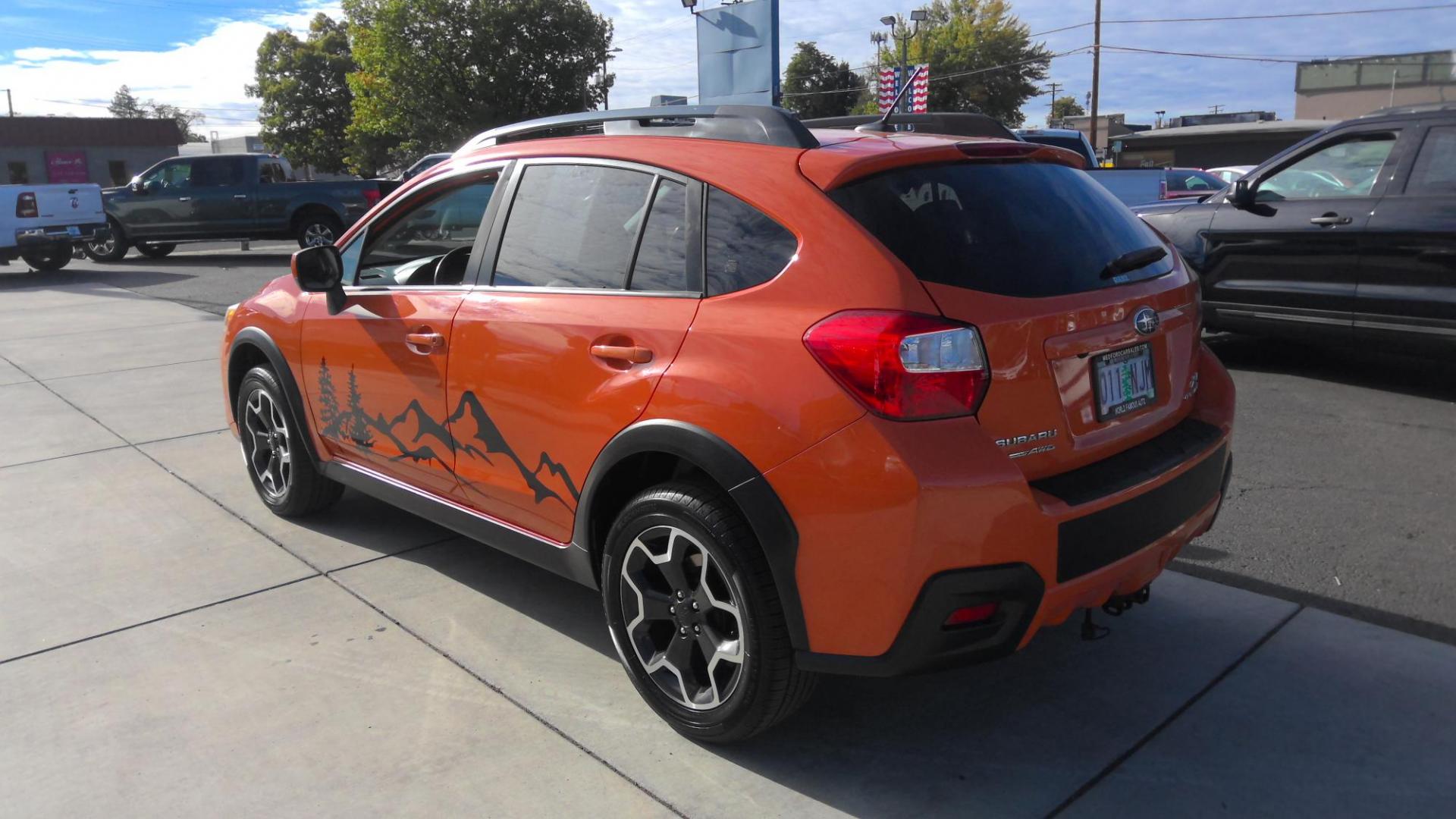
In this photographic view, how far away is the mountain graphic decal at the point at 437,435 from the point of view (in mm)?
3387

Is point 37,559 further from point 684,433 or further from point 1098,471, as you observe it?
point 1098,471

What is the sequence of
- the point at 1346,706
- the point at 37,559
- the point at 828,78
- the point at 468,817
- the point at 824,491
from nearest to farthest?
1. the point at 824,491
2. the point at 468,817
3. the point at 1346,706
4. the point at 37,559
5. the point at 828,78

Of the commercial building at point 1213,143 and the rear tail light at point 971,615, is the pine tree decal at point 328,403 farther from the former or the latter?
the commercial building at point 1213,143

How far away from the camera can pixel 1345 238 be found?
23.0 feet

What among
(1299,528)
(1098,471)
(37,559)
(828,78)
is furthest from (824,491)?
(828,78)

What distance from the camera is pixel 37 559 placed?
459cm

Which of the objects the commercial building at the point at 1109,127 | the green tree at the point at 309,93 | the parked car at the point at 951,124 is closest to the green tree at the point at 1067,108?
the commercial building at the point at 1109,127

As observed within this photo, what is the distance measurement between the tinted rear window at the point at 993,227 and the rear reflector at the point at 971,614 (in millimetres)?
779

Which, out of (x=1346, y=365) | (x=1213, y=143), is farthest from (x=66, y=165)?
(x=1346, y=365)

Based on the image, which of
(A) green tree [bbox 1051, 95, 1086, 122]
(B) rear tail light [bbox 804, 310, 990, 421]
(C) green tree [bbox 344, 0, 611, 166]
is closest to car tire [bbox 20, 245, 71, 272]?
(B) rear tail light [bbox 804, 310, 990, 421]

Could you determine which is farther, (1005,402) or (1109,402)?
(1109,402)

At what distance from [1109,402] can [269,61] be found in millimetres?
68106

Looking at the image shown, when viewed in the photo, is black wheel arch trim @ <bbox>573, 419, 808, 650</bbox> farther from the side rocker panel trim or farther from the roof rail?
the roof rail

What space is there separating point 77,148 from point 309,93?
45.6ft
